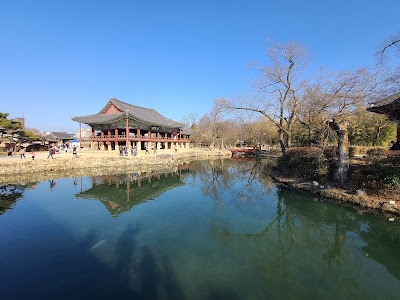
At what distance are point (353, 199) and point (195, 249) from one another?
29.7 ft

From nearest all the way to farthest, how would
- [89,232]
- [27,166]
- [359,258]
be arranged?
[359,258]
[89,232]
[27,166]

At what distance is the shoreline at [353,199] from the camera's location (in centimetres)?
988

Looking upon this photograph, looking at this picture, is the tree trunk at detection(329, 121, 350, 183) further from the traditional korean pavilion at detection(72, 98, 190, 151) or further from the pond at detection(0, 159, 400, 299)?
the traditional korean pavilion at detection(72, 98, 190, 151)

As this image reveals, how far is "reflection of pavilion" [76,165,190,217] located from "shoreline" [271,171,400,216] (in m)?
10.1

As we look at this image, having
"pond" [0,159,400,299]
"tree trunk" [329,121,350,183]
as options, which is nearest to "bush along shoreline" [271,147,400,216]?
"tree trunk" [329,121,350,183]

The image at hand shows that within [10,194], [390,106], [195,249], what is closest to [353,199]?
[390,106]

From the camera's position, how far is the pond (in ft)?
17.2

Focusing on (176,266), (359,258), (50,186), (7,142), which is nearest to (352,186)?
(359,258)

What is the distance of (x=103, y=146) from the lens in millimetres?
37125

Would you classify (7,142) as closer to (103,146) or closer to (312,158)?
(103,146)

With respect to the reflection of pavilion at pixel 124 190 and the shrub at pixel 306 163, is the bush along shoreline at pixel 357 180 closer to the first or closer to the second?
the shrub at pixel 306 163

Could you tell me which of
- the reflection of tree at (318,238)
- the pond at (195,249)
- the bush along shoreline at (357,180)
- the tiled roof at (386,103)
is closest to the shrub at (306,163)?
the bush along shoreline at (357,180)

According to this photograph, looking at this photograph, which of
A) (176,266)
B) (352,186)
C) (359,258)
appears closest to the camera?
(176,266)

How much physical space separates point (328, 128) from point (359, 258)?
8.00 meters
